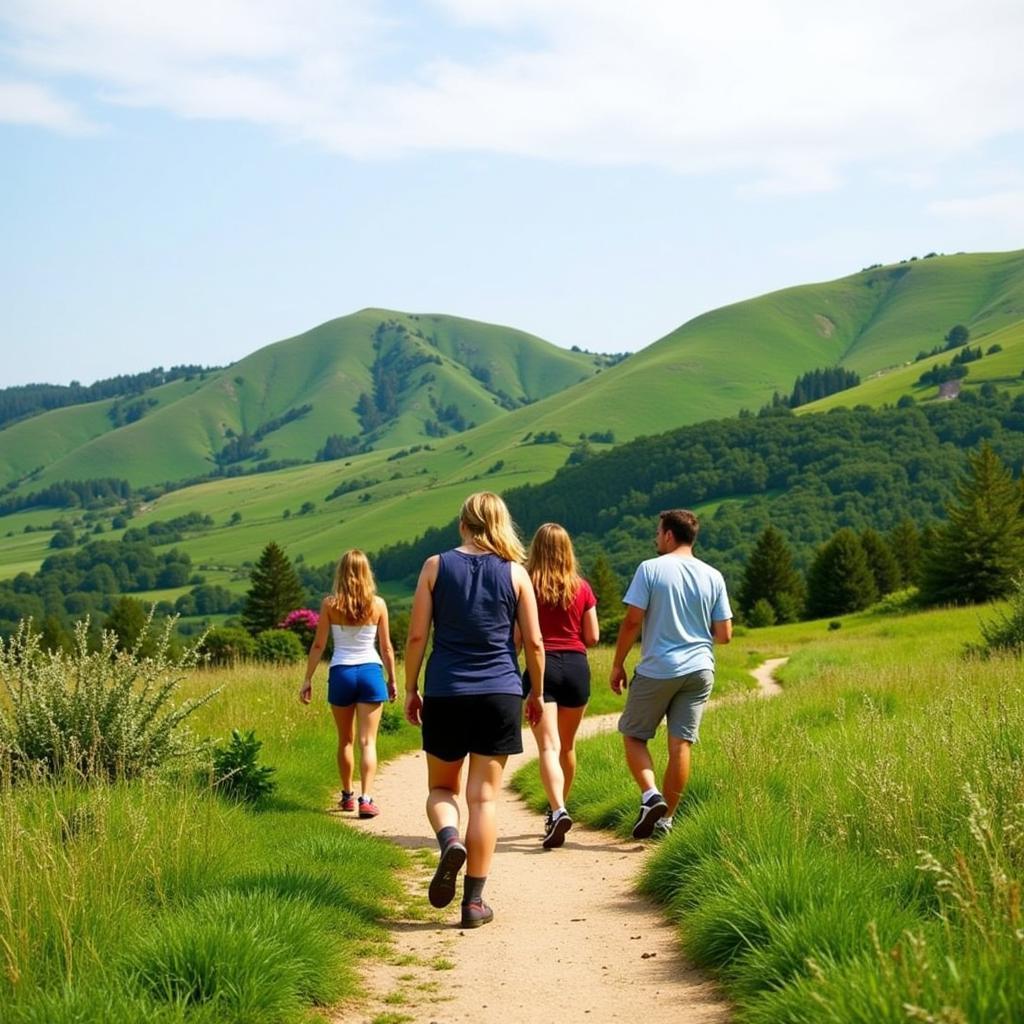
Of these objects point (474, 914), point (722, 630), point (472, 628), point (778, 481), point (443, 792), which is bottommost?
point (474, 914)

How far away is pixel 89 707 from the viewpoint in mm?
9430

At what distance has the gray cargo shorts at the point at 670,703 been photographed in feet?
28.8

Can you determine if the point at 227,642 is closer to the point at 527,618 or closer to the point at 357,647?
the point at 357,647

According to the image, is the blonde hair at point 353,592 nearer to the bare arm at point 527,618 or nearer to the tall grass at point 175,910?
the tall grass at point 175,910

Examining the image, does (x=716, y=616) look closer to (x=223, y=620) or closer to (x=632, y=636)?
(x=632, y=636)

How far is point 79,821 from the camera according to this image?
22.0ft

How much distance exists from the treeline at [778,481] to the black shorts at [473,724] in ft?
478

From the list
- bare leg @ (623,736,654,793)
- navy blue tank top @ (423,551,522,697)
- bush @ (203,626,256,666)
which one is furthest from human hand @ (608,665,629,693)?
bush @ (203,626,256,666)

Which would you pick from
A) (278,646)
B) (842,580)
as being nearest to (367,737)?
(278,646)

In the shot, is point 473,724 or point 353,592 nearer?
point 473,724

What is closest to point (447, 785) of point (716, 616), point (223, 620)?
point (716, 616)

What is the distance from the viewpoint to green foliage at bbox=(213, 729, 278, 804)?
32.5 feet

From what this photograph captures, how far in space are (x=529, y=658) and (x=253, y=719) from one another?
782 centimetres

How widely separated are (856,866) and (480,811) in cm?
221
